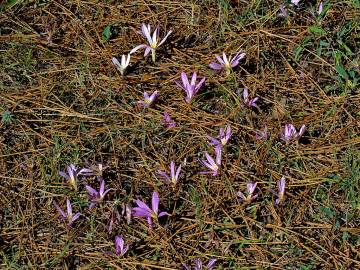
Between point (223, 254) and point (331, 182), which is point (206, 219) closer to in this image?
point (223, 254)

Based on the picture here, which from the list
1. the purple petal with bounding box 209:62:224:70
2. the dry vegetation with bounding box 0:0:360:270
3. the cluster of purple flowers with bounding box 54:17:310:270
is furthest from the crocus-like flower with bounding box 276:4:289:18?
the purple petal with bounding box 209:62:224:70

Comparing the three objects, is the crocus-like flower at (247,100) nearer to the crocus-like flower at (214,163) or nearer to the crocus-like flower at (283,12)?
the crocus-like flower at (214,163)

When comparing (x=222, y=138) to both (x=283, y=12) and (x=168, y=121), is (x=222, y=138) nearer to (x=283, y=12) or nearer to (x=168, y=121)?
(x=168, y=121)

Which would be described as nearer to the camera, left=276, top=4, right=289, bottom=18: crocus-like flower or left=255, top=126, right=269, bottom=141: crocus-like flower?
left=255, top=126, right=269, bottom=141: crocus-like flower

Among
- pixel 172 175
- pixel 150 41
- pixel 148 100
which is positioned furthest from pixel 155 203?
pixel 150 41

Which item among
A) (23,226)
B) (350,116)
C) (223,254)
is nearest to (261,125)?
(350,116)

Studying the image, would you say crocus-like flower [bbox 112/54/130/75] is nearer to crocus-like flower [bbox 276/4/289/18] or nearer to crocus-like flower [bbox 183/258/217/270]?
crocus-like flower [bbox 276/4/289/18]

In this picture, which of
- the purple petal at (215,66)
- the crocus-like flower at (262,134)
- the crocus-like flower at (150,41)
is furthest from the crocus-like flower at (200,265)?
the crocus-like flower at (150,41)
